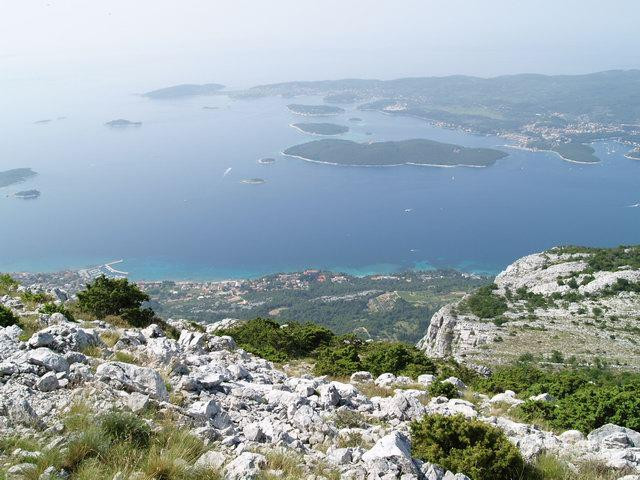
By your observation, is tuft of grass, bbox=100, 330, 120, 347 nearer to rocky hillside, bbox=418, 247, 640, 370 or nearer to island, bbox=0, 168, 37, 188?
rocky hillside, bbox=418, 247, 640, 370

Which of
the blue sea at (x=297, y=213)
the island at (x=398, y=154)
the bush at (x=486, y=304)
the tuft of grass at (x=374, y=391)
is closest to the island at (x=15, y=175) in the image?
the blue sea at (x=297, y=213)

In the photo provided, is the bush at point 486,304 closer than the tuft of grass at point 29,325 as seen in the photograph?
No

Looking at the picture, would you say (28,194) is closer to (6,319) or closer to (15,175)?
(15,175)

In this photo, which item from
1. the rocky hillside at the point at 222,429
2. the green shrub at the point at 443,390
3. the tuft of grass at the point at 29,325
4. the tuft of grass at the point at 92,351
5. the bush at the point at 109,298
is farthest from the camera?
the bush at the point at 109,298

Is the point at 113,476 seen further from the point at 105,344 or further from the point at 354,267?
the point at 354,267

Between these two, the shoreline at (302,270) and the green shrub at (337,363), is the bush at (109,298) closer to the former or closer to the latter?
the green shrub at (337,363)

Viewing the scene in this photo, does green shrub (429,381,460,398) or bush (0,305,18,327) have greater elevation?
bush (0,305,18,327)

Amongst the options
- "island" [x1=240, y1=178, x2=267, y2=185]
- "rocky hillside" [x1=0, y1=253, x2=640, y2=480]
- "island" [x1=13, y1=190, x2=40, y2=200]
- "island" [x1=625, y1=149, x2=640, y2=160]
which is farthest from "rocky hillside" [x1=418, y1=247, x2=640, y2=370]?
"island" [x1=625, y1=149, x2=640, y2=160]
